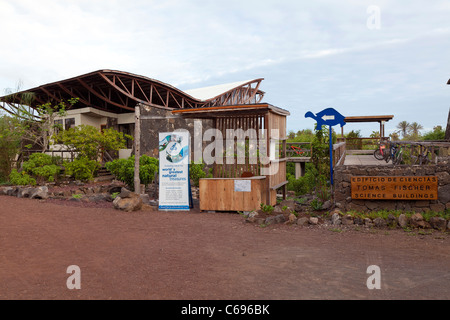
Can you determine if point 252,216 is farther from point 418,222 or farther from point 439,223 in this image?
point 439,223

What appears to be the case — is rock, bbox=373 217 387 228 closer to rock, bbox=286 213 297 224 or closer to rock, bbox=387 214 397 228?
rock, bbox=387 214 397 228

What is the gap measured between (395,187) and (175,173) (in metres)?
5.86

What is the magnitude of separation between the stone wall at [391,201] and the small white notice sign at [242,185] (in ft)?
7.37

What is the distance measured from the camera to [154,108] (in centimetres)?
1959

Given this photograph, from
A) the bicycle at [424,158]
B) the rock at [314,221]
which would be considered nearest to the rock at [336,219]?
the rock at [314,221]

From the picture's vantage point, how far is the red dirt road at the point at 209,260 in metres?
4.04

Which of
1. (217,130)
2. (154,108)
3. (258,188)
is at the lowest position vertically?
(258,188)

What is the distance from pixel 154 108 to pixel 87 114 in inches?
207

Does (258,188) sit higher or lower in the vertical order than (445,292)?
higher

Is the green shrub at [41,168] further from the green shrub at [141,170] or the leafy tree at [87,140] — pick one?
the green shrub at [141,170]

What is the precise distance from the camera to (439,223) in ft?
23.7

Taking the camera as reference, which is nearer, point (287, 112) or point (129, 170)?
point (287, 112)
